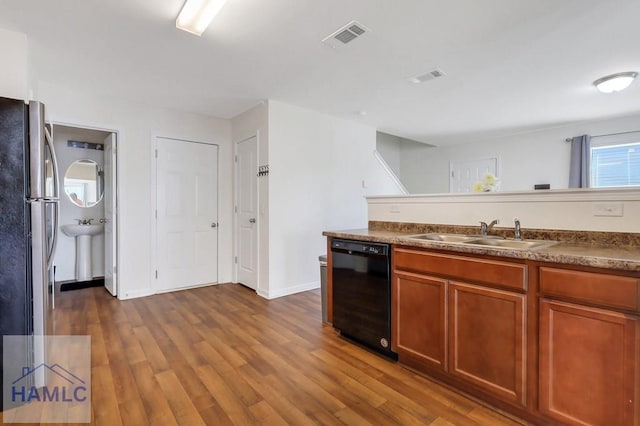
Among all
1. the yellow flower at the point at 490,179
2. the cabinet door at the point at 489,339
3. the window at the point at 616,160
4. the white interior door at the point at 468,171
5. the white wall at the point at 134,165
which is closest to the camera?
the cabinet door at the point at 489,339

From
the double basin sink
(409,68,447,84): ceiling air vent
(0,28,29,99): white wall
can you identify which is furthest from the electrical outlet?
(0,28,29,99): white wall

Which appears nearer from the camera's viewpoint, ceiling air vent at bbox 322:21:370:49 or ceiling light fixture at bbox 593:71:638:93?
ceiling air vent at bbox 322:21:370:49

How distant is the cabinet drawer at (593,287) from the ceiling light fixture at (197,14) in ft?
8.06

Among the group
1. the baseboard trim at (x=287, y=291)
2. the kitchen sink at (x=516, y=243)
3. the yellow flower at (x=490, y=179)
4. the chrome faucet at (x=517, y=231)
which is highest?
the yellow flower at (x=490, y=179)

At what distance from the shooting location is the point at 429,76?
3174 millimetres

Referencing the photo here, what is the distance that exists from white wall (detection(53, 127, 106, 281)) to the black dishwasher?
3.91 meters

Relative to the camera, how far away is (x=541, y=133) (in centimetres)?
569

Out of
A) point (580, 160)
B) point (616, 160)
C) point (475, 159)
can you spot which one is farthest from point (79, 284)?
point (616, 160)

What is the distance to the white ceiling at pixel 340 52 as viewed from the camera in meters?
2.09

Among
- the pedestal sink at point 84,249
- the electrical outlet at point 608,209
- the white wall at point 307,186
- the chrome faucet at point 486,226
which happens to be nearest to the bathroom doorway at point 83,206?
the pedestal sink at point 84,249

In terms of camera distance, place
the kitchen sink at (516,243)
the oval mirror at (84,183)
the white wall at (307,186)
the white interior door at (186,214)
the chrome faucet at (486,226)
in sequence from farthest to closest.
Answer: the oval mirror at (84,183)
the white interior door at (186,214)
the white wall at (307,186)
the chrome faucet at (486,226)
the kitchen sink at (516,243)

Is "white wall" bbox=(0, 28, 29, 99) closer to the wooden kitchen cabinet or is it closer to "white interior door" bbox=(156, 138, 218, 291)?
"white interior door" bbox=(156, 138, 218, 291)

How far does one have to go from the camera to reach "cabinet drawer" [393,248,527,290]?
163 cm

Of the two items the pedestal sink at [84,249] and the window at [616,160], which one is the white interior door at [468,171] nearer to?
the window at [616,160]
